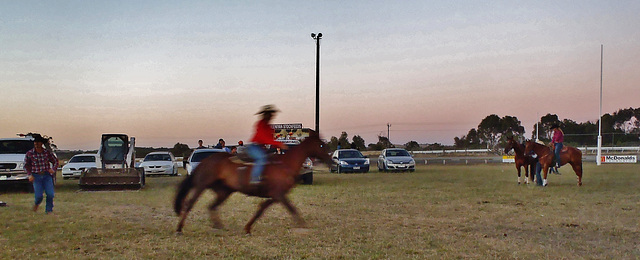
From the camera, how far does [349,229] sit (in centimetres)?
1195

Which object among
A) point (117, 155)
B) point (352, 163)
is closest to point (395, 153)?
point (352, 163)

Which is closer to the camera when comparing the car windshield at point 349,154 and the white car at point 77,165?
the white car at point 77,165

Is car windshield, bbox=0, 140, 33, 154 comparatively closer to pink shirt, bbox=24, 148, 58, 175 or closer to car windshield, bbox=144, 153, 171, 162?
pink shirt, bbox=24, 148, 58, 175

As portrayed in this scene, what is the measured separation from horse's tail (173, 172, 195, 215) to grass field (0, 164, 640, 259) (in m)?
3.68

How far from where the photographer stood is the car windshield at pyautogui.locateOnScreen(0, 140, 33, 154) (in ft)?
71.9

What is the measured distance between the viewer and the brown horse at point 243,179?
4.09 meters

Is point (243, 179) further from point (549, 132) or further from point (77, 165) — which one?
point (549, 132)

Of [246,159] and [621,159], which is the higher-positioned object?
[246,159]

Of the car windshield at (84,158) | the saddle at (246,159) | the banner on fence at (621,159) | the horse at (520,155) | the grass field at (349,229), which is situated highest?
the saddle at (246,159)

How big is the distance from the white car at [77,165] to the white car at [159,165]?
2.98 m

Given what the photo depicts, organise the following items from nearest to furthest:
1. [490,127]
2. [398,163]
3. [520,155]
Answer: [520,155] < [398,163] < [490,127]

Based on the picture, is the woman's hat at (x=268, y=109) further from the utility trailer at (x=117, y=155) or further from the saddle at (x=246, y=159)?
the utility trailer at (x=117, y=155)

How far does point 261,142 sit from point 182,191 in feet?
2.82

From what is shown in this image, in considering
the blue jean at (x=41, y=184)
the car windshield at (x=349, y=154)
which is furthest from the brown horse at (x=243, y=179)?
the car windshield at (x=349, y=154)
